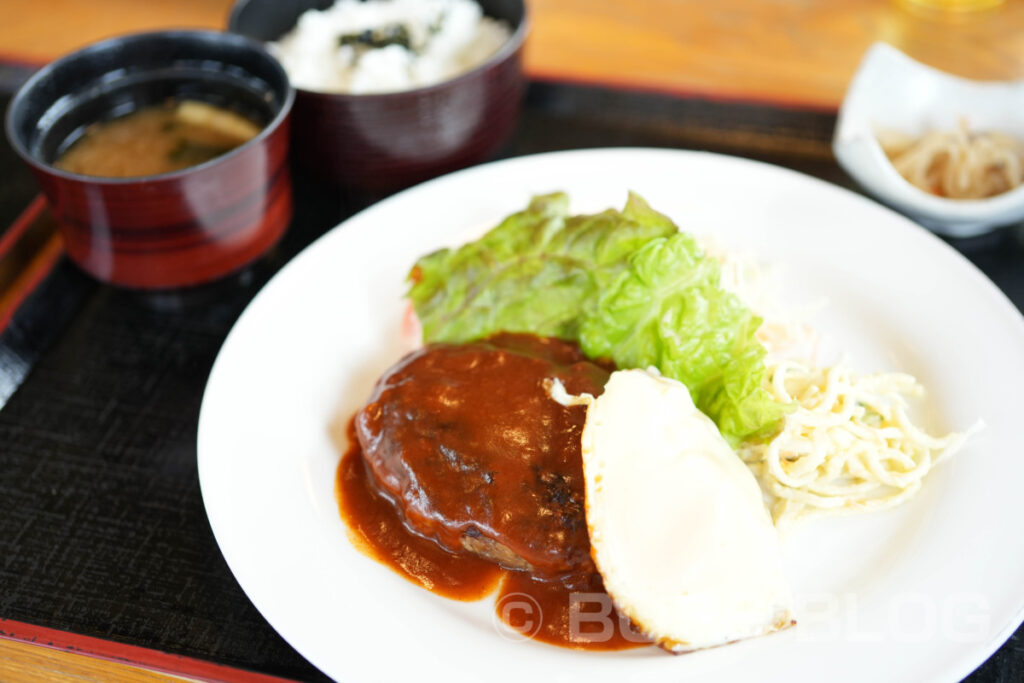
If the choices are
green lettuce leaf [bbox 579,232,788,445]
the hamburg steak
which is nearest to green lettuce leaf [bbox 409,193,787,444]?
green lettuce leaf [bbox 579,232,788,445]

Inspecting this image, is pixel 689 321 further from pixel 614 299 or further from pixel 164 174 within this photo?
pixel 164 174

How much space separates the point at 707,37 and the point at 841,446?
237 cm

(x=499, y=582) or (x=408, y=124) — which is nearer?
(x=499, y=582)

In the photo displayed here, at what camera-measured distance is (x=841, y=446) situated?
7.21 feet

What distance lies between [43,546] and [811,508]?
78.6 inches

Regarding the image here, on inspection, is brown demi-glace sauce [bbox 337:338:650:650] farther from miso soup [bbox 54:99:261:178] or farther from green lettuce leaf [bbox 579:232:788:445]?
miso soup [bbox 54:99:261:178]

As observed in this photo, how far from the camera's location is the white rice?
3137mm

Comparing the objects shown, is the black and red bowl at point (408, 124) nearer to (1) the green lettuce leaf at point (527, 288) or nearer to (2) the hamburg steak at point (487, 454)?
(1) the green lettuce leaf at point (527, 288)

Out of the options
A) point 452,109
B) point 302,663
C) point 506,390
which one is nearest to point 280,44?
point 452,109

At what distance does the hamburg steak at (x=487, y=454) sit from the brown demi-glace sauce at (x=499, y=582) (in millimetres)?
33

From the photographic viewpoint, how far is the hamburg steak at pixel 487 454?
6.39ft

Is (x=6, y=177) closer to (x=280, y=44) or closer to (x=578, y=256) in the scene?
(x=280, y=44)

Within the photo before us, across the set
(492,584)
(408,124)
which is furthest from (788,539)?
(408,124)

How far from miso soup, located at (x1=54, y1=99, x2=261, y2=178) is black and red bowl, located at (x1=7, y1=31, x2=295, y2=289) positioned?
40 mm
